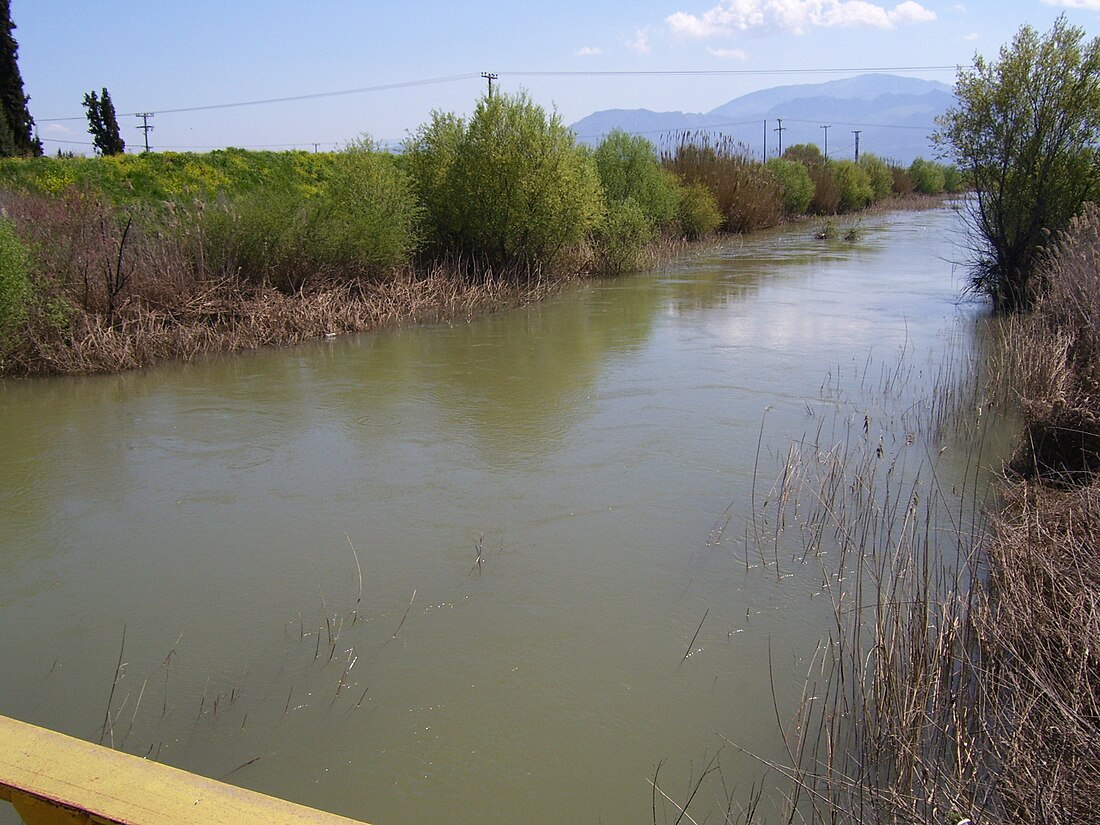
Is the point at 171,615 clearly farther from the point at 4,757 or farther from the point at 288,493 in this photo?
the point at 4,757

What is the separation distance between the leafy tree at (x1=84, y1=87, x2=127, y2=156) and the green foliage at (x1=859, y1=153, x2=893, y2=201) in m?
33.0

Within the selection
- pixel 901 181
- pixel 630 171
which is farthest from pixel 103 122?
pixel 901 181

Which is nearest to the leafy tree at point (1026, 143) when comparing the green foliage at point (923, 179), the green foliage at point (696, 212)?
the green foliage at point (696, 212)

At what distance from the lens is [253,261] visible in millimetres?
12648

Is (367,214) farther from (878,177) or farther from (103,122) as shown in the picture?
(878,177)

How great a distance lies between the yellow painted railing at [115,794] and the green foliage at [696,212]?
2321 centimetres

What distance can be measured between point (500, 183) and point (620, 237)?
3934 millimetres

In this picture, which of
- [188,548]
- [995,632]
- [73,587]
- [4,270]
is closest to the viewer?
[995,632]

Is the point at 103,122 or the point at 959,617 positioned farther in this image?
the point at 103,122

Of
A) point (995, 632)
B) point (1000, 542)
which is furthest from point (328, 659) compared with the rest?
point (1000, 542)

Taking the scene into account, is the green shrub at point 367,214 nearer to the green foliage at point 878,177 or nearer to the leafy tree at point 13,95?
the leafy tree at point 13,95

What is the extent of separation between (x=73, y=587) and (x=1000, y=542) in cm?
505

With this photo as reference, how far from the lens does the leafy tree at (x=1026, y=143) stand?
42.1 ft

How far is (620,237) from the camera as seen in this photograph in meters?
18.8
